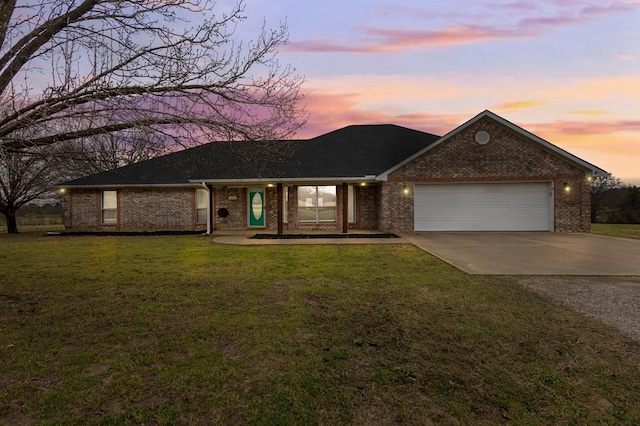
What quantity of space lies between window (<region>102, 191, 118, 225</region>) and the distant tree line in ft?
101

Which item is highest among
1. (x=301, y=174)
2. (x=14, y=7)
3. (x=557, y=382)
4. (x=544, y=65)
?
(x=544, y=65)

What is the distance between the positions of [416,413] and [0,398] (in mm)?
3192

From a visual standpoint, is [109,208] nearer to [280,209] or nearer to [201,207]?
[201,207]

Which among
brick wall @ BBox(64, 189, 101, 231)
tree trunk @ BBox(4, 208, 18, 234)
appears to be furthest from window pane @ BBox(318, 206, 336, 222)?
tree trunk @ BBox(4, 208, 18, 234)

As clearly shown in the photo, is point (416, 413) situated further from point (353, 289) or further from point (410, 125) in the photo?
point (410, 125)

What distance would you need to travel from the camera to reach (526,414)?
245 cm

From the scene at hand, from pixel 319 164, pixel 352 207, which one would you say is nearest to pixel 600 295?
pixel 352 207

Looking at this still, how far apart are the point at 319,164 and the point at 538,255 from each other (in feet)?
35.1

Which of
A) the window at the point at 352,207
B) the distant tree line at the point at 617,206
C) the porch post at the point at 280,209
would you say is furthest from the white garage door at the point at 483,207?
the distant tree line at the point at 617,206

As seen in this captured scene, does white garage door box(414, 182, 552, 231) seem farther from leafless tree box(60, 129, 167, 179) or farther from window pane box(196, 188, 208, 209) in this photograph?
leafless tree box(60, 129, 167, 179)

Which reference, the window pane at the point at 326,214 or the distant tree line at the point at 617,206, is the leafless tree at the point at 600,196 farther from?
the window pane at the point at 326,214

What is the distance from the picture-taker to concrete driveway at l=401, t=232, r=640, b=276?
7.50 meters

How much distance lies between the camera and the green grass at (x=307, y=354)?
8.21ft

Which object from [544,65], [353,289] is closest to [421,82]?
[544,65]
